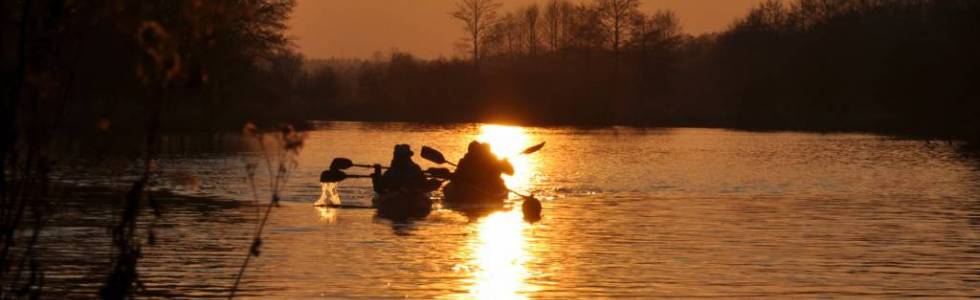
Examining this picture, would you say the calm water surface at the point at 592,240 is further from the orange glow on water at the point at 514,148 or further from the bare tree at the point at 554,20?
the bare tree at the point at 554,20

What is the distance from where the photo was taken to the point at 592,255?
21109 millimetres

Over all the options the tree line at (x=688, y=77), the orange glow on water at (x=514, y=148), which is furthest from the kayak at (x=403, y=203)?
the tree line at (x=688, y=77)

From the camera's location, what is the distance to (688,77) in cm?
11319

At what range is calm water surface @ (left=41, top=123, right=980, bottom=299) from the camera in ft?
57.3

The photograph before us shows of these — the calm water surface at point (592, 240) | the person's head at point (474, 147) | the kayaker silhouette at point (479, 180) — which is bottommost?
the calm water surface at point (592, 240)

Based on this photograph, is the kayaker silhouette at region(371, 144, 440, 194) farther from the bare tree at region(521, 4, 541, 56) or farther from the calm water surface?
the bare tree at region(521, 4, 541, 56)

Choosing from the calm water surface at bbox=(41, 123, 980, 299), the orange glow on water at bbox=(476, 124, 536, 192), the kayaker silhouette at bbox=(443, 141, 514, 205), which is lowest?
the orange glow on water at bbox=(476, 124, 536, 192)

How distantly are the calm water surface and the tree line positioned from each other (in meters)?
37.8

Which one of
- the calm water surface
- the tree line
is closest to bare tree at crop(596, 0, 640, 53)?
the tree line

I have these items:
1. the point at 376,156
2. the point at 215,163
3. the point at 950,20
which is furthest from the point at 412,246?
the point at 950,20

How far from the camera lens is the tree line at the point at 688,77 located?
85375 millimetres

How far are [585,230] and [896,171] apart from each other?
848 inches

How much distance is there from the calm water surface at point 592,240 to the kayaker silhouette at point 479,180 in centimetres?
88

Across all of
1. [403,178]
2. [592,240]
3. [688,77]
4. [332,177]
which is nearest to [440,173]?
[403,178]
